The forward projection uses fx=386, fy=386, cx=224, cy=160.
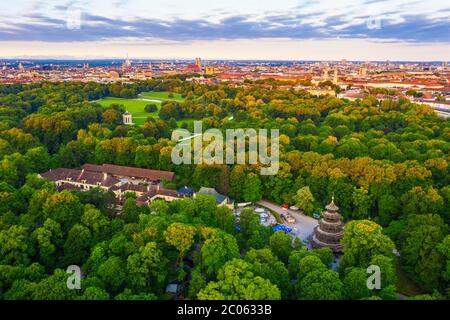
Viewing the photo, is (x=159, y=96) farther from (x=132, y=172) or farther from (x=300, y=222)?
(x=300, y=222)

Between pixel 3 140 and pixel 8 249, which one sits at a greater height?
pixel 3 140

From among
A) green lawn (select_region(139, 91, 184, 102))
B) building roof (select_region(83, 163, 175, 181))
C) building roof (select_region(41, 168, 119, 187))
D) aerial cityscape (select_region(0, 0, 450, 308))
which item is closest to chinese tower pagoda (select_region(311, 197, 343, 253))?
aerial cityscape (select_region(0, 0, 450, 308))

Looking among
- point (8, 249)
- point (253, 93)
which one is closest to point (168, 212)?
point (8, 249)

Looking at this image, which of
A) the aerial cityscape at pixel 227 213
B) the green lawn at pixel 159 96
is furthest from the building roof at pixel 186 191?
the green lawn at pixel 159 96

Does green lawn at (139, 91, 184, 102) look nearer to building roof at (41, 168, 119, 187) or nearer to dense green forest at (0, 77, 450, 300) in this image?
dense green forest at (0, 77, 450, 300)

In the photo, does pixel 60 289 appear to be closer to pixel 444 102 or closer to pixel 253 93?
pixel 253 93

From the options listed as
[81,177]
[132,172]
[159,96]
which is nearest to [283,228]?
[132,172]

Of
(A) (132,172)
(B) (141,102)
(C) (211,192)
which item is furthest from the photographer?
(B) (141,102)
